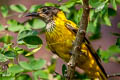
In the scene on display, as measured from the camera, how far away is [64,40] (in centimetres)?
443

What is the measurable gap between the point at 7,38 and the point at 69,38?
0.57 meters

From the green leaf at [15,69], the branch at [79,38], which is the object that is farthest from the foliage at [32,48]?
the branch at [79,38]

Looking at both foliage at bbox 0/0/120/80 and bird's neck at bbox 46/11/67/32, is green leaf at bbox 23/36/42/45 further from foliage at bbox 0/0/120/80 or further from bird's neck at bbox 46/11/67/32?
bird's neck at bbox 46/11/67/32

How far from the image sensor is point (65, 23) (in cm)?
450

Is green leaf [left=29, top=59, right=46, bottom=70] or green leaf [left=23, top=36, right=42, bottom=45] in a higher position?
green leaf [left=23, top=36, right=42, bottom=45]

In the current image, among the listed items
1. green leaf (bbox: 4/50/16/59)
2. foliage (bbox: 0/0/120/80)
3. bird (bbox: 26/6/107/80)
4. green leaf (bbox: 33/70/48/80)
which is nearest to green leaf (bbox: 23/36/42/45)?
foliage (bbox: 0/0/120/80)

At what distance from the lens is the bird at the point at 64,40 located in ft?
14.4

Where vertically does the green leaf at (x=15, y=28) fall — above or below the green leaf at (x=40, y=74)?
above

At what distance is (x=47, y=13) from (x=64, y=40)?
0.41m

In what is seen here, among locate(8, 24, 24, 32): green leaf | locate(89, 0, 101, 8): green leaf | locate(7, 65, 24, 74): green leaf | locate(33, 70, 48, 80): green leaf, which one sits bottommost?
locate(33, 70, 48, 80): green leaf

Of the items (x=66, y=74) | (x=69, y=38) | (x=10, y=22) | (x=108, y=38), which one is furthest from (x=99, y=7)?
(x=108, y=38)

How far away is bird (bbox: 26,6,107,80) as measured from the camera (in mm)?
4398

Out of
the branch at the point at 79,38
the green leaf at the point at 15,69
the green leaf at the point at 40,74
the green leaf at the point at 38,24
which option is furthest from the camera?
the green leaf at the point at 38,24

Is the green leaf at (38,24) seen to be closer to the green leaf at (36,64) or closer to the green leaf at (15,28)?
the green leaf at (15,28)
